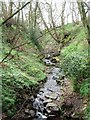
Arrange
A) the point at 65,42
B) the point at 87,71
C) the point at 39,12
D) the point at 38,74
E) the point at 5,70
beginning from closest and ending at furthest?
the point at 87,71
the point at 5,70
the point at 38,74
the point at 39,12
the point at 65,42

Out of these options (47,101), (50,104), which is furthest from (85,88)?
(47,101)

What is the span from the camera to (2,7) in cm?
1179

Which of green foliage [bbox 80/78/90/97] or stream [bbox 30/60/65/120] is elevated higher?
green foliage [bbox 80/78/90/97]

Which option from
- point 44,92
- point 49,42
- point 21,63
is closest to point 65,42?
point 49,42

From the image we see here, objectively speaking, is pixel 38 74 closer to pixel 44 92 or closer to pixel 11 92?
pixel 44 92

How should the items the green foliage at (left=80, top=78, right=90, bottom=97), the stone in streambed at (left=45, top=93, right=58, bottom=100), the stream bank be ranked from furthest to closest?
1. the stone in streambed at (left=45, top=93, right=58, bottom=100)
2. the green foliage at (left=80, top=78, right=90, bottom=97)
3. the stream bank

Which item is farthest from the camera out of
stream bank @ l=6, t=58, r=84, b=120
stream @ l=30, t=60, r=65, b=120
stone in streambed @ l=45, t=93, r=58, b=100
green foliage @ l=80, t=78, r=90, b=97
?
stone in streambed @ l=45, t=93, r=58, b=100

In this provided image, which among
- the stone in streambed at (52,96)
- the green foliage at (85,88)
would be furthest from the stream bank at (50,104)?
the green foliage at (85,88)

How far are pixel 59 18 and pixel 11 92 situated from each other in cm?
1323

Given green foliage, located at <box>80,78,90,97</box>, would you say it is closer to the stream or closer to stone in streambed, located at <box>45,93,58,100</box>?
the stream

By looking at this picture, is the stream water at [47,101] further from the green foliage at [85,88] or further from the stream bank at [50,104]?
the green foliage at [85,88]

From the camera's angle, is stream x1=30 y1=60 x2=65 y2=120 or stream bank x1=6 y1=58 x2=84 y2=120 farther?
stream x1=30 y1=60 x2=65 y2=120

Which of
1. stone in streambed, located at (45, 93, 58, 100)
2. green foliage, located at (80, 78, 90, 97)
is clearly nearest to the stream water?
stone in streambed, located at (45, 93, 58, 100)

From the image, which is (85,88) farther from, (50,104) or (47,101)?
(47,101)
